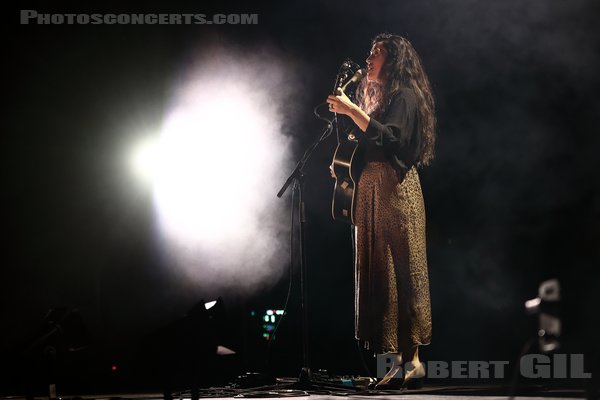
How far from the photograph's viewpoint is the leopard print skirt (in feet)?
12.7

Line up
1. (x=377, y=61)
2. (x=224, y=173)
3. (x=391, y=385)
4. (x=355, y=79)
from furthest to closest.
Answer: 1. (x=224, y=173)
2. (x=377, y=61)
3. (x=355, y=79)
4. (x=391, y=385)

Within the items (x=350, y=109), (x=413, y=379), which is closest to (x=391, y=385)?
(x=413, y=379)

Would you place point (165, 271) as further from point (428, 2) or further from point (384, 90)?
point (428, 2)

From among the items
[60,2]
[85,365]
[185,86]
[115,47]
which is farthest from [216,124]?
[85,365]

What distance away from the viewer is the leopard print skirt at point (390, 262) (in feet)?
12.7

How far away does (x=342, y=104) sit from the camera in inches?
156

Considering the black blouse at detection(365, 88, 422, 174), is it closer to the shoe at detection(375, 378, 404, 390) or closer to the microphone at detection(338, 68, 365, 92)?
the microphone at detection(338, 68, 365, 92)

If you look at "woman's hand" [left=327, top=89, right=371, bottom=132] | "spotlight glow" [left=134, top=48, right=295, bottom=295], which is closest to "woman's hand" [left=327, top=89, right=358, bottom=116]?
"woman's hand" [left=327, top=89, right=371, bottom=132]

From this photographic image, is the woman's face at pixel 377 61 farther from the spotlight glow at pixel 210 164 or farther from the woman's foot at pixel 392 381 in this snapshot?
the woman's foot at pixel 392 381

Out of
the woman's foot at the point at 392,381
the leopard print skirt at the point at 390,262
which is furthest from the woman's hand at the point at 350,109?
the woman's foot at the point at 392,381

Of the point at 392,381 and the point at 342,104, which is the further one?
the point at 342,104

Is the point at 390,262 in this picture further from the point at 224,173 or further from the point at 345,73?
the point at 224,173

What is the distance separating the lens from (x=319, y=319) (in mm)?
5117

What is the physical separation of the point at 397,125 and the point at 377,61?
0.50 meters
